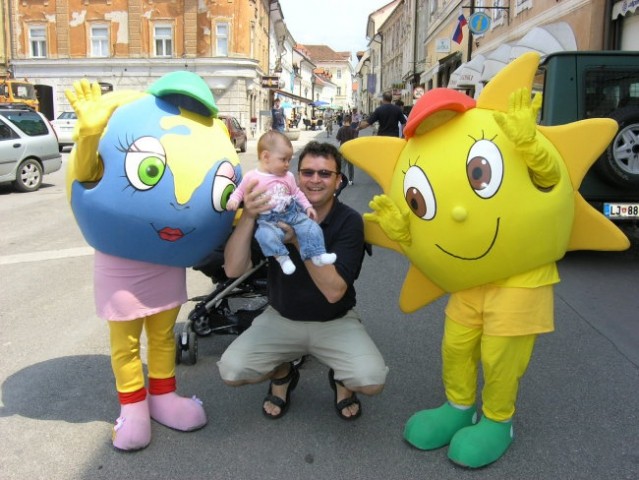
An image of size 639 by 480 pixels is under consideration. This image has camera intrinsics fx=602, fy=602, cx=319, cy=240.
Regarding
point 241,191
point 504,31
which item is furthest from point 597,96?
point 504,31

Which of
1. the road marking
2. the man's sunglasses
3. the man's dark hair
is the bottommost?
the road marking

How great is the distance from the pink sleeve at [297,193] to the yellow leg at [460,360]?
0.93 m

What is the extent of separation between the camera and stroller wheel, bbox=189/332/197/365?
407 cm

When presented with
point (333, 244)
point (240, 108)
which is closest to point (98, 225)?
point (333, 244)

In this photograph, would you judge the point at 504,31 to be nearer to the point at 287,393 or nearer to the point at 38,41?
the point at 287,393

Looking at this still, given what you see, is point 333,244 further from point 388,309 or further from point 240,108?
point 240,108

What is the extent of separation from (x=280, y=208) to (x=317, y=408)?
4.53 ft

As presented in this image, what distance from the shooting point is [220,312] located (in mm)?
4332

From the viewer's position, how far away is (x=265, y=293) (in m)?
4.23

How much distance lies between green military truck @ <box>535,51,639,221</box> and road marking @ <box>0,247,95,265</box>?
5645 mm

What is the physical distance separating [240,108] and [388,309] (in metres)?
30.0

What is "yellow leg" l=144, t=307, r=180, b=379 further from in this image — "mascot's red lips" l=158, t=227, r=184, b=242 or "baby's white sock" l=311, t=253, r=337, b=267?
"baby's white sock" l=311, t=253, r=337, b=267

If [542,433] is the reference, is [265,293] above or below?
above

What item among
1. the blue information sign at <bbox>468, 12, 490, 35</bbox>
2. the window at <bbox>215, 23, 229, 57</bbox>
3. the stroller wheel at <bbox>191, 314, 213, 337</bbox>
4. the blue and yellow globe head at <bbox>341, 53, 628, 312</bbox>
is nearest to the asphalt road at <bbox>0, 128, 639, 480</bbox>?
the stroller wheel at <bbox>191, 314, 213, 337</bbox>
